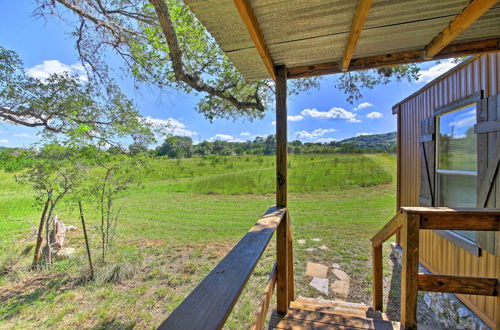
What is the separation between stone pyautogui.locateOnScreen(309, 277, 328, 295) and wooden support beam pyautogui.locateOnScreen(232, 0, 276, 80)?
3.01 meters

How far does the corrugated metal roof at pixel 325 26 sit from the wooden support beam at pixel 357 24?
2.1 inches

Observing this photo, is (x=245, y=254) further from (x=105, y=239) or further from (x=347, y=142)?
(x=347, y=142)

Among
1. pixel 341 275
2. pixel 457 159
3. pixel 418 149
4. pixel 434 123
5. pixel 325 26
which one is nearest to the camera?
pixel 325 26

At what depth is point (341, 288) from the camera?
10.1 feet

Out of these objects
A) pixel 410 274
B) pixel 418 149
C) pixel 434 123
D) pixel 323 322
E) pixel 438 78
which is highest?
pixel 438 78

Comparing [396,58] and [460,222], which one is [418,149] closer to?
Result: [396,58]

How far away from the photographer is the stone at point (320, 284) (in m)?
3.08

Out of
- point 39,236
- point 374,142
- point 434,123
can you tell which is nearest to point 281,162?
point 434,123

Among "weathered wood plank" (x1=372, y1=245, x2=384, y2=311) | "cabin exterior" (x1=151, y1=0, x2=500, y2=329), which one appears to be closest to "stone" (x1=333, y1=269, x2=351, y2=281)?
"cabin exterior" (x1=151, y1=0, x2=500, y2=329)

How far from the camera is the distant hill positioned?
5.27m

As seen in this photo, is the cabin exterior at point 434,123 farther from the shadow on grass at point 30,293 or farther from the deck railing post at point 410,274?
the shadow on grass at point 30,293

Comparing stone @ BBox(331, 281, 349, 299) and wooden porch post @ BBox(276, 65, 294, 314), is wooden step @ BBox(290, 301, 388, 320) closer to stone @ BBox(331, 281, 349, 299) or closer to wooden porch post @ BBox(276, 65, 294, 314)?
wooden porch post @ BBox(276, 65, 294, 314)

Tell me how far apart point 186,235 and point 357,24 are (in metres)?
5.12

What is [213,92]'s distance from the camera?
4.64m
